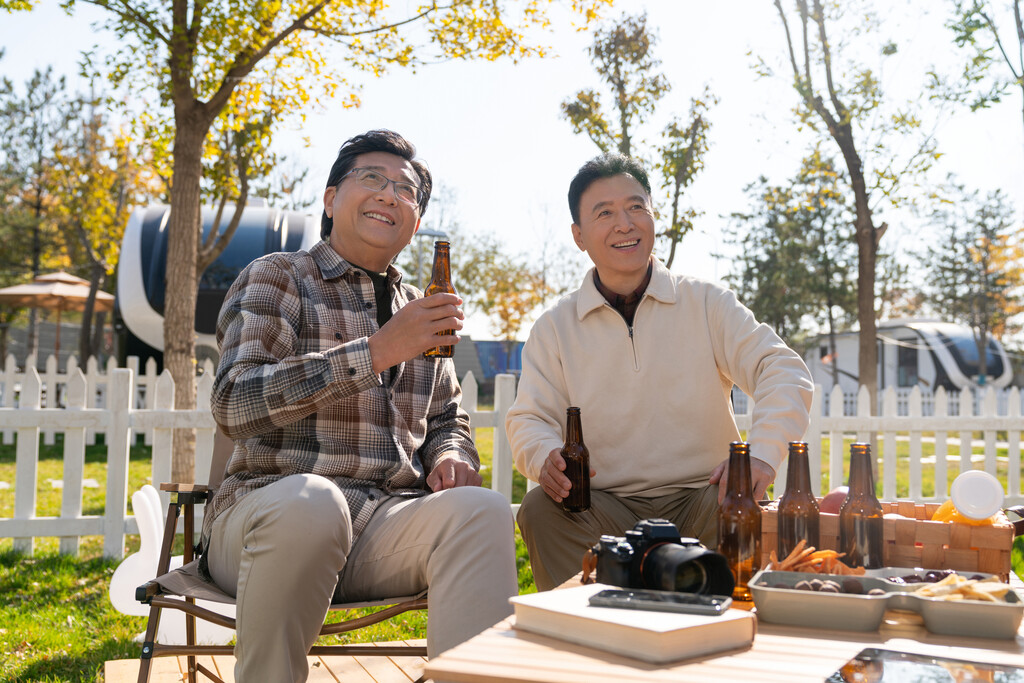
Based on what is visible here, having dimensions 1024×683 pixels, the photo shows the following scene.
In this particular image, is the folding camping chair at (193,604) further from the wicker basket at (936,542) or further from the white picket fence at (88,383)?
the white picket fence at (88,383)

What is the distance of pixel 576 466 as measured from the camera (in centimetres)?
284

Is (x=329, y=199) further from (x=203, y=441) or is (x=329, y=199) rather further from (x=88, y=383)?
(x=88, y=383)

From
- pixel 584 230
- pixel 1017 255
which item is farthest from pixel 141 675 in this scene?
pixel 1017 255

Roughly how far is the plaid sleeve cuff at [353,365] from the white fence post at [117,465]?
389 centimetres

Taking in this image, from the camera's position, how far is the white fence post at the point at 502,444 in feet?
19.5

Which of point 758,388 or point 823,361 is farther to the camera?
point 823,361

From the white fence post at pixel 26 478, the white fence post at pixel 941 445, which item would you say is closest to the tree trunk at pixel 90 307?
the white fence post at pixel 26 478

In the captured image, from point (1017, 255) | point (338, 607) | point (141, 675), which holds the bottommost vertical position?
point (141, 675)

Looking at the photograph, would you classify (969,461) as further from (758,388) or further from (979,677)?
(979,677)

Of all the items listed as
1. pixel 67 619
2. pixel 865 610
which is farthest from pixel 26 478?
pixel 865 610

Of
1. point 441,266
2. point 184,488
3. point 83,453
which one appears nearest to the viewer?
point 441,266

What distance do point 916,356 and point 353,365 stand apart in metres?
28.4

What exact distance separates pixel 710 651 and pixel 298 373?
Answer: 4.20 ft

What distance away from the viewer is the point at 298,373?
86.4 inches
